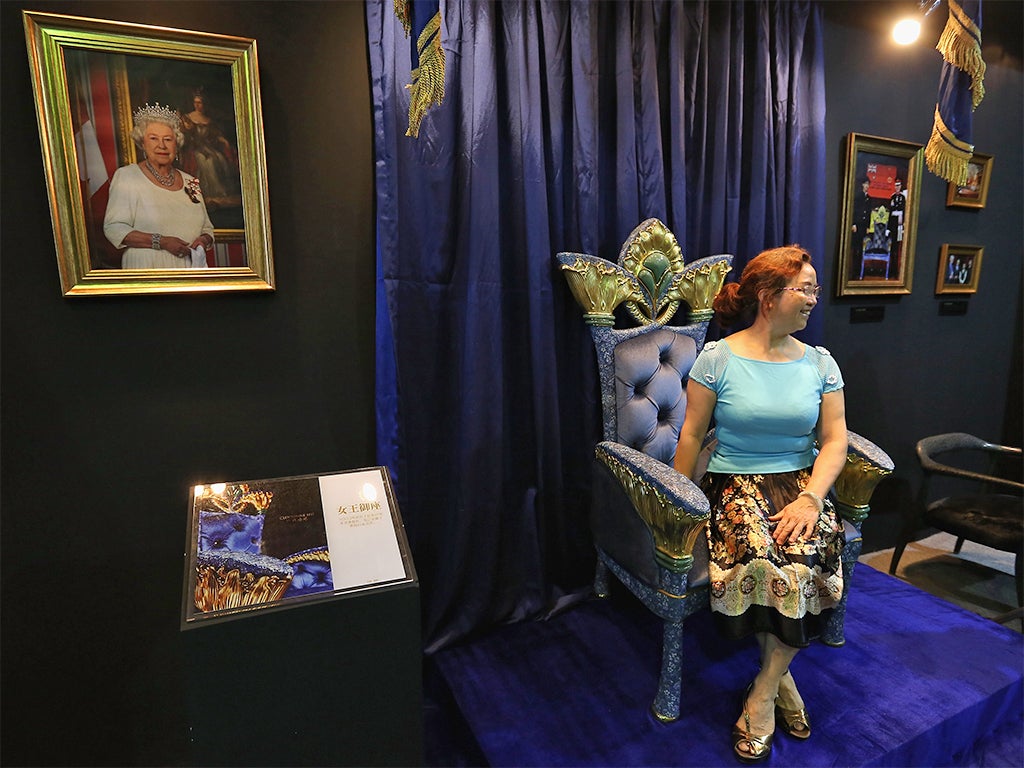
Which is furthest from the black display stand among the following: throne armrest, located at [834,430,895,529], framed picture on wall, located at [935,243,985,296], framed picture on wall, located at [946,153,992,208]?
framed picture on wall, located at [946,153,992,208]

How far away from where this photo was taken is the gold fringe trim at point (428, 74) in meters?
1.38

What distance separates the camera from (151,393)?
1719 mm

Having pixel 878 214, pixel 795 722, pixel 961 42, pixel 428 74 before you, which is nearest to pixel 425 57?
pixel 428 74

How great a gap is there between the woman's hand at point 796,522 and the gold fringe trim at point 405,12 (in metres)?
1.58

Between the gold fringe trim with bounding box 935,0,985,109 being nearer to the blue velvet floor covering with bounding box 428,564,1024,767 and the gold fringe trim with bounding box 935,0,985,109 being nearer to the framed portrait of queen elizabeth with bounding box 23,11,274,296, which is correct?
the blue velvet floor covering with bounding box 428,564,1024,767

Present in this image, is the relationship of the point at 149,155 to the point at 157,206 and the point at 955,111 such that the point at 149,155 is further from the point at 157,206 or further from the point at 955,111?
the point at 955,111

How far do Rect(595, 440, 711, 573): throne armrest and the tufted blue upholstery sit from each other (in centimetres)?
35

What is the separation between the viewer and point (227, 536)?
3.70 feet

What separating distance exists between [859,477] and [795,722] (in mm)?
767

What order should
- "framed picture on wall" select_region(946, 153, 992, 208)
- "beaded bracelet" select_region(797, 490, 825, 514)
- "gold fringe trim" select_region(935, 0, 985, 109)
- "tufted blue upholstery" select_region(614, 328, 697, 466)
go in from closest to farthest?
"beaded bracelet" select_region(797, 490, 825, 514) → "gold fringe trim" select_region(935, 0, 985, 109) → "tufted blue upholstery" select_region(614, 328, 697, 466) → "framed picture on wall" select_region(946, 153, 992, 208)

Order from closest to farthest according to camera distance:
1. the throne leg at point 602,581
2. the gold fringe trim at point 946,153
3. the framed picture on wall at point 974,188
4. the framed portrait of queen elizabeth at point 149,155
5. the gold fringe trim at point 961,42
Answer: the framed portrait of queen elizabeth at point 149,155, the gold fringe trim at point 961,42, the gold fringe trim at point 946,153, the throne leg at point 602,581, the framed picture on wall at point 974,188

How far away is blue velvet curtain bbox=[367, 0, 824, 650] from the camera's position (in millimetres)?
1873

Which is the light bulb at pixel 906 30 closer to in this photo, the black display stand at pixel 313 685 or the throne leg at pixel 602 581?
the throne leg at pixel 602 581

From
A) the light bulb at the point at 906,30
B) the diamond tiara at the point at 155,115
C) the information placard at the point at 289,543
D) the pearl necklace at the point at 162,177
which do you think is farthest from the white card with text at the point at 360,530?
the light bulb at the point at 906,30
